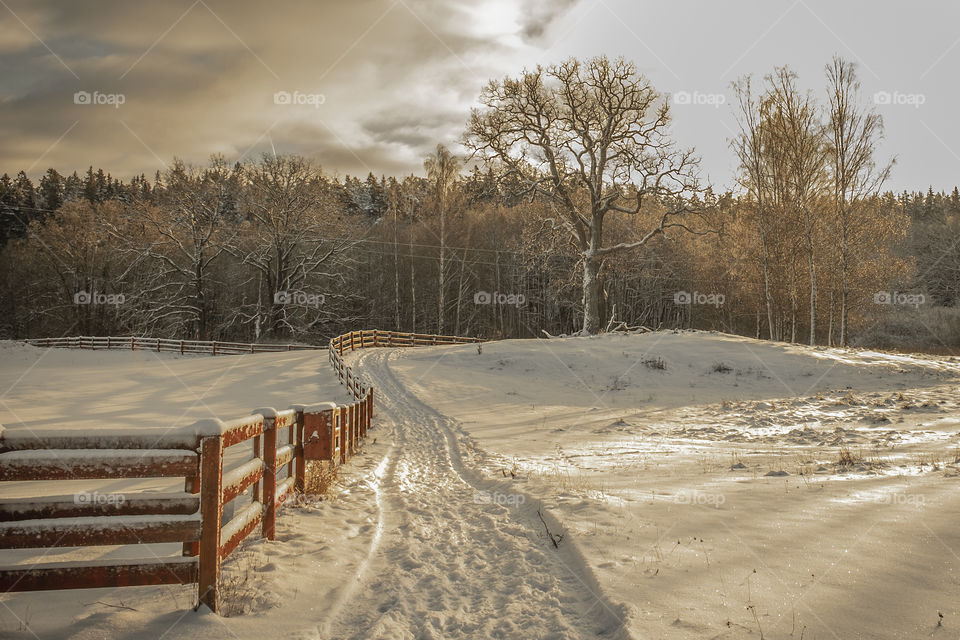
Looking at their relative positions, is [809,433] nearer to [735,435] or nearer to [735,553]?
[735,435]

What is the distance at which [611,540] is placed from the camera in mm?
4973

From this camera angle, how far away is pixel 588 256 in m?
27.5

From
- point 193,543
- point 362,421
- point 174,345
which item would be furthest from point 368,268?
point 193,543

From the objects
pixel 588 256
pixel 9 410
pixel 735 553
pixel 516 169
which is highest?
pixel 516 169

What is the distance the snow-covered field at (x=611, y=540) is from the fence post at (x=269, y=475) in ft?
0.79

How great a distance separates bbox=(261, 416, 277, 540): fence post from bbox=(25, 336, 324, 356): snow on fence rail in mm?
33957

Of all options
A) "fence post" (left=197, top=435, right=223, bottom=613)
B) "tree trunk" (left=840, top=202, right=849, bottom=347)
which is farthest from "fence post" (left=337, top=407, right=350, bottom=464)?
"tree trunk" (left=840, top=202, right=849, bottom=347)

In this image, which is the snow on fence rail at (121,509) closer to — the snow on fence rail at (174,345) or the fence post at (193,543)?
the fence post at (193,543)

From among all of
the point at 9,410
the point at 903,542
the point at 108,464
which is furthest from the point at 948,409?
the point at 9,410

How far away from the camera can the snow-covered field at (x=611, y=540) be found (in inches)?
132

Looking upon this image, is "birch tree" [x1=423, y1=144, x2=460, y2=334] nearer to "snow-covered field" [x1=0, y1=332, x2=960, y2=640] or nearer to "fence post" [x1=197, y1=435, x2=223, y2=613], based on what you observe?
"snow-covered field" [x1=0, y1=332, x2=960, y2=640]

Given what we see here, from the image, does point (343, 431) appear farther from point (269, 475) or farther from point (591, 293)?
point (591, 293)

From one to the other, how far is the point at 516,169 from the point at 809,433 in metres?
19.5

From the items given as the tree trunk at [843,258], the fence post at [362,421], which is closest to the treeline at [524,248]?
the tree trunk at [843,258]
